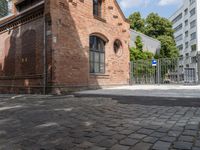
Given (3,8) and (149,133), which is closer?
(149,133)

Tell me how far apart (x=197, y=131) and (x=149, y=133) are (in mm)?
825

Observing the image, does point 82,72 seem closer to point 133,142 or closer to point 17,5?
point 17,5

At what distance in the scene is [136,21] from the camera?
3456 centimetres

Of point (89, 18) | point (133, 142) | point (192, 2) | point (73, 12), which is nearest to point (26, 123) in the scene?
point (133, 142)

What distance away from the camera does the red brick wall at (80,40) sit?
11.0m

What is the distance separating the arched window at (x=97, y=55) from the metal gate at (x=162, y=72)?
13.6 feet

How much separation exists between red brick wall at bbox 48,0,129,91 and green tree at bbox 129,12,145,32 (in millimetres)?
18916

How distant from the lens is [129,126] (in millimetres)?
3988

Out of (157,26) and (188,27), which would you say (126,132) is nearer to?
(157,26)

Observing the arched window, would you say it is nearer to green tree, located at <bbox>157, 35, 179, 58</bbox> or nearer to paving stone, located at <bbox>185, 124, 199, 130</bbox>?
paving stone, located at <bbox>185, 124, 199, 130</bbox>

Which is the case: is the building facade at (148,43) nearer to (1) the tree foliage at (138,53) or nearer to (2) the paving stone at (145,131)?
(1) the tree foliage at (138,53)

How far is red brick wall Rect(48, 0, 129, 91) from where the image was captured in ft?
36.1

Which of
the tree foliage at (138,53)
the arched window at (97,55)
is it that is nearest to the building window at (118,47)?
the arched window at (97,55)

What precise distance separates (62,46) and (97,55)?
3.47m
